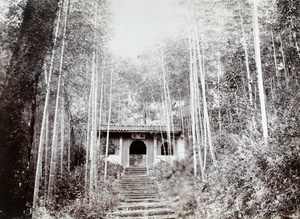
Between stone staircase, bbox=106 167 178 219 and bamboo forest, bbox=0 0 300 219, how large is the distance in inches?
1.3

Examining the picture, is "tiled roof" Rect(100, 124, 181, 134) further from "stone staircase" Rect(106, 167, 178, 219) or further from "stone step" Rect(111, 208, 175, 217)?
"stone step" Rect(111, 208, 175, 217)

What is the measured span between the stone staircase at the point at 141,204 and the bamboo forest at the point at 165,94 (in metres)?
0.03

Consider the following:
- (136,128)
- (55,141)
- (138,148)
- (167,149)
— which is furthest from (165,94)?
(138,148)

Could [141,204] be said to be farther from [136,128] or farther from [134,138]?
[134,138]

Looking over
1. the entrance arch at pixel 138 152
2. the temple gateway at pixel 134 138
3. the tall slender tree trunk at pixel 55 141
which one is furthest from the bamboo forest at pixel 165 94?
the entrance arch at pixel 138 152

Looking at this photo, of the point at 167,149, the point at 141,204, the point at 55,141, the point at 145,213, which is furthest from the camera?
the point at 167,149

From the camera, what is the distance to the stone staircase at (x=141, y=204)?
2991 millimetres

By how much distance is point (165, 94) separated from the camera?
5105 millimetres

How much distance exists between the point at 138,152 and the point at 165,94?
27.5 feet

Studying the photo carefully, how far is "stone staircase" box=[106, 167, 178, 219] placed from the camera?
2.99m

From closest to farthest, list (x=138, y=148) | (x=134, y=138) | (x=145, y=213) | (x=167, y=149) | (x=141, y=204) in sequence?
1. (x=145, y=213)
2. (x=141, y=204)
3. (x=167, y=149)
4. (x=134, y=138)
5. (x=138, y=148)

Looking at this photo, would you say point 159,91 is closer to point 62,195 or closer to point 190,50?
point 190,50

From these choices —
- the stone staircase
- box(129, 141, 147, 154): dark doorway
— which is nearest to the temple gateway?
the stone staircase

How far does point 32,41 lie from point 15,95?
848mm
